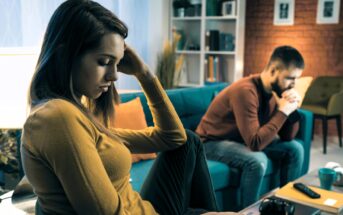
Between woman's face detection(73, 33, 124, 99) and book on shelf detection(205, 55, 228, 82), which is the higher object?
woman's face detection(73, 33, 124, 99)

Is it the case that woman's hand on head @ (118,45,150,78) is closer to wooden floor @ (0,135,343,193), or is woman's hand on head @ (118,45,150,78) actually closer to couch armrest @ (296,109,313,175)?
couch armrest @ (296,109,313,175)

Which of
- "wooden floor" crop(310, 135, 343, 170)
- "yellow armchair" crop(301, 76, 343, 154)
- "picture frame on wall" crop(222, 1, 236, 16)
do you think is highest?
"picture frame on wall" crop(222, 1, 236, 16)

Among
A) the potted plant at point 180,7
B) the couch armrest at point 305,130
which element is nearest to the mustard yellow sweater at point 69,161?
the couch armrest at point 305,130

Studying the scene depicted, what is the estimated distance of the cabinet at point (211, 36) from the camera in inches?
185

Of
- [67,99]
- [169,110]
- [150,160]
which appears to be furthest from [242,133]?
[67,99]

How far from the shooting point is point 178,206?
134cm

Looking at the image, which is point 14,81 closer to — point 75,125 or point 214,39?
point 75,125

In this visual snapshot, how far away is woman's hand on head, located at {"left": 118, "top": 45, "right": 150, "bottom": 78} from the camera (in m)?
1.36

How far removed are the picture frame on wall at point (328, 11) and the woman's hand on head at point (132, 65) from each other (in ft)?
12.4

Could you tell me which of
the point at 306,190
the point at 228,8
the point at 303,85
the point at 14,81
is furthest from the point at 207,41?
the point at 14,81

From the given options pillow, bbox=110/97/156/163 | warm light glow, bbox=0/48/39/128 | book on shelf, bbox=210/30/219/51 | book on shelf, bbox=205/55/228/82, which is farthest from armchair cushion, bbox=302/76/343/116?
warm light glow, bbox=0/48/39/128

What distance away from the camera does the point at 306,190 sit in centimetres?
166

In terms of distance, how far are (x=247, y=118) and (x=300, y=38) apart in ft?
9.26

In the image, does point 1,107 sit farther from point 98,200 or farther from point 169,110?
point 98,200
